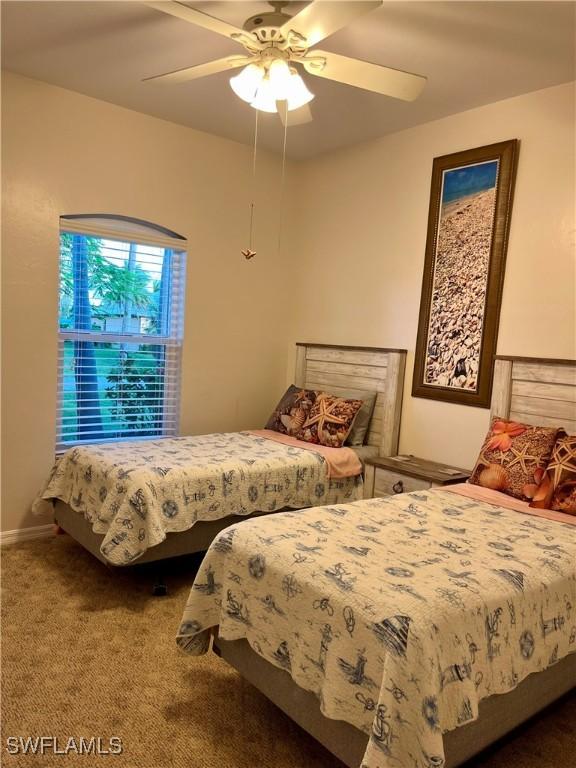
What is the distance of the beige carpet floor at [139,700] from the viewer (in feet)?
6.15

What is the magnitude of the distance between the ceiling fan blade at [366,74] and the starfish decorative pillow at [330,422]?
1921 mm

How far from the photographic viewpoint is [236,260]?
170 inches

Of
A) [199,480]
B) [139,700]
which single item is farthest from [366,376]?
[139,700]

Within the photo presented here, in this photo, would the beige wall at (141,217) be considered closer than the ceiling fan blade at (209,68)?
No

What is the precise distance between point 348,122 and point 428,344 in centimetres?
148

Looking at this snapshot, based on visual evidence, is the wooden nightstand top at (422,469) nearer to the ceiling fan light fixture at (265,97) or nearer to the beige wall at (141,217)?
the beige wall at (141,217)

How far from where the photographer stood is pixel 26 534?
139 inches

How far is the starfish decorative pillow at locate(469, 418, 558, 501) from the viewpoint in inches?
Result: 106

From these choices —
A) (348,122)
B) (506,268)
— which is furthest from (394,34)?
(506,268)

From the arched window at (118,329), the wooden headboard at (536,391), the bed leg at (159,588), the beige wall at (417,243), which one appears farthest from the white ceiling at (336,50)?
the bed leg at (159,588)

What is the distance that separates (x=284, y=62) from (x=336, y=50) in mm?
568

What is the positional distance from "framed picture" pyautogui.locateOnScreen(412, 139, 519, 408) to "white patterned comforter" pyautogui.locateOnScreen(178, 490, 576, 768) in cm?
124

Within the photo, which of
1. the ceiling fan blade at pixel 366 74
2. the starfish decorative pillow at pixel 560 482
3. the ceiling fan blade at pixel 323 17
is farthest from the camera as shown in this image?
the starfish decorative pillow at pixel 560 482

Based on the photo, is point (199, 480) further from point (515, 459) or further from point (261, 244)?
point (261, 244)
